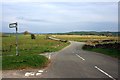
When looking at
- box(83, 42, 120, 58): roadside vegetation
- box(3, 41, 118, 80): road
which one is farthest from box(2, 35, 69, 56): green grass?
box(3, 41, 118, 80): road

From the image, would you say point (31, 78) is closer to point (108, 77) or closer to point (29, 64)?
point (108, 77)

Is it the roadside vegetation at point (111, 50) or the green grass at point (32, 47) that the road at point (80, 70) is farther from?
the green grass at point (32, 47)

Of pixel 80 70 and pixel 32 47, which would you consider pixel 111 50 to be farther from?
pixel 80 70

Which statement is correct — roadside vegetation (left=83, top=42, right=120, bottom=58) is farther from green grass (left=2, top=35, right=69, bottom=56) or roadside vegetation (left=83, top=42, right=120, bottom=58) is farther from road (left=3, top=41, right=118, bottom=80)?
green grass (left=2, top=35, right=69, bottom=56)

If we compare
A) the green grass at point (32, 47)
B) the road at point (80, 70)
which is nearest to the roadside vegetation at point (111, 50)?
the road at point (80, 70)

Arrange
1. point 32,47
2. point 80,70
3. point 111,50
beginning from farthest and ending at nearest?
point 32,47 < point 111,50 < point 80,70

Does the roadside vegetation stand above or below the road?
above

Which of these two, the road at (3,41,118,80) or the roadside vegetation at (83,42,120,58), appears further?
the roadside vegetation at (83,42,120,58)

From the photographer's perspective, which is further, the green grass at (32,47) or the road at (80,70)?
the green grass at (32,47)

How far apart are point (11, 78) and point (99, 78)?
14.5 ft

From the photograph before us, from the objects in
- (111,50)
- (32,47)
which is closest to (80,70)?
(111,50)

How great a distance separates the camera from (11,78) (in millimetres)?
13828

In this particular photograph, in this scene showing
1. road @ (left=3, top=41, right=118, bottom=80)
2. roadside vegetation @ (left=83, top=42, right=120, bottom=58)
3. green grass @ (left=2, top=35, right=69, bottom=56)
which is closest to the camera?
road @ (left=3, top=41, right=118, bottom=80)

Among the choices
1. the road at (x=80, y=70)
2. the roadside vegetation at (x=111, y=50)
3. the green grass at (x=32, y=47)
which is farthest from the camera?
the green grass at (x=32, y=47)
